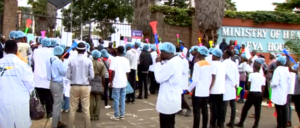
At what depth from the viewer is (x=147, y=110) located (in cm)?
909

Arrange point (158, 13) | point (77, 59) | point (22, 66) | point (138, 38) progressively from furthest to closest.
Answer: point (158, 13)
point (138, 38)
point (77, 59)
point (22, 66)

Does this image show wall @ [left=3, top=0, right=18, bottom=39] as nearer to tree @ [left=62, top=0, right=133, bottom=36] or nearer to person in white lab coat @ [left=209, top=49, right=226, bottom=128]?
person in white lab coat @ [left=209, top=49, right=226, bottom=128]

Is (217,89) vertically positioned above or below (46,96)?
above

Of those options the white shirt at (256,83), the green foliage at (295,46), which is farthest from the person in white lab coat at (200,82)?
the green foliage at (295,46)

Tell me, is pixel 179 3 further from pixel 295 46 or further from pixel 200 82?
pixel 200 82

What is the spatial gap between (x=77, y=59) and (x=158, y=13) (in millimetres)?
10022

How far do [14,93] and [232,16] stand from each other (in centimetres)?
1413

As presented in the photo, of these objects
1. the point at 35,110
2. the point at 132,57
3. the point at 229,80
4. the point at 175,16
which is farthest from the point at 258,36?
the point at 35,110

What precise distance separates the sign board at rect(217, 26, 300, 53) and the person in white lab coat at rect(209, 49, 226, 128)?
987 centimetres

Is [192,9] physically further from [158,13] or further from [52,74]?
[52,74]

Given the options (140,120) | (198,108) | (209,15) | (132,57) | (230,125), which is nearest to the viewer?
(198,108)

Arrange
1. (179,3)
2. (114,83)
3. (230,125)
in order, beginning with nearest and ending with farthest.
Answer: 1. (114,83)
2. (230,125)
3. (179,3)

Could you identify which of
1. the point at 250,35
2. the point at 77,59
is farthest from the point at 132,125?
the point at 250,35

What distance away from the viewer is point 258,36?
17109mm
